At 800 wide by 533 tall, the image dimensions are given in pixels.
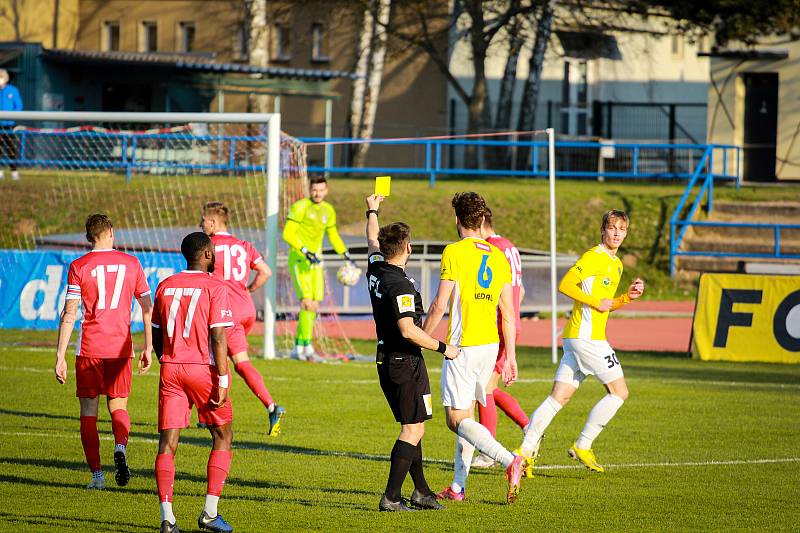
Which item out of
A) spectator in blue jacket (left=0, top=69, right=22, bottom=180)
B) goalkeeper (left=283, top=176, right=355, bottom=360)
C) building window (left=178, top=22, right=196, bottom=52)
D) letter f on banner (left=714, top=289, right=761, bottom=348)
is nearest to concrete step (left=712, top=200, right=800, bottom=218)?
letter f on banner (left=714, top=289, right=761, bottom=348)

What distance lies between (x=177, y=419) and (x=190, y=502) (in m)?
1.06

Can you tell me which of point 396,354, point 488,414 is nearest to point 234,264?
point 488,414

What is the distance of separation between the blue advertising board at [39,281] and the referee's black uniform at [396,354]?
11640mm

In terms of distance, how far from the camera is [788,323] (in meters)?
17.4

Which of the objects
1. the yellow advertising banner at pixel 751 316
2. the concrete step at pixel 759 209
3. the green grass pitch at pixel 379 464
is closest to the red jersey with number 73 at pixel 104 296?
the green grass pitch at pixel 379 464

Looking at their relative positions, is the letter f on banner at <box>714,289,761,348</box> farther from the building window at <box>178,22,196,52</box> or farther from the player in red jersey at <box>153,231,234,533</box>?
the building window at <box>178,22,196,52</box>

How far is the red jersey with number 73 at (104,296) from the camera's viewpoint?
29.2 ft

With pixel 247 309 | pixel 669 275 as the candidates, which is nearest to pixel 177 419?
pixel 247 309

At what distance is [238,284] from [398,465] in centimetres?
412

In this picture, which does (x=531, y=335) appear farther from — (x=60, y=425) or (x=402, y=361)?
(x=402, y=361)

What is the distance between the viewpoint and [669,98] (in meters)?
44.0

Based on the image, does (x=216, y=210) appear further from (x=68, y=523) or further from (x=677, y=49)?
(x=677, y=49)

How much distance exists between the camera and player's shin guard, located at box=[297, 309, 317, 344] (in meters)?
16.4

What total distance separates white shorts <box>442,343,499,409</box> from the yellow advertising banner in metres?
9.71
